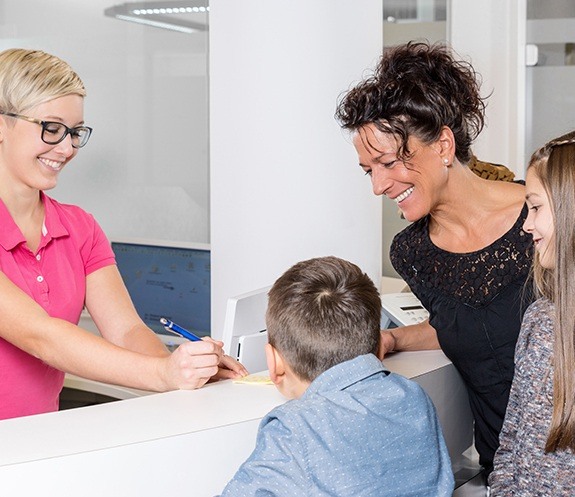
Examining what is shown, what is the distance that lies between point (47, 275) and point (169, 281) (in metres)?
1.76

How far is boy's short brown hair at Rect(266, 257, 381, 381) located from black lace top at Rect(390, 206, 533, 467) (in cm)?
40

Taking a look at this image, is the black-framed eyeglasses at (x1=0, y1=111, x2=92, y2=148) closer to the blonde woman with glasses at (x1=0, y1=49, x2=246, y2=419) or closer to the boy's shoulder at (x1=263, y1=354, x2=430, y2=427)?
the blonde woman with glasses at (x1=0, y1=49, x2=246, y2=419)

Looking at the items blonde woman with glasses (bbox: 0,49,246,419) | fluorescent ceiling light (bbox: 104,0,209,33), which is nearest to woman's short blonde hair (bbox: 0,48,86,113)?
blonde woman with glasses (bbox: 0,49,246,419)

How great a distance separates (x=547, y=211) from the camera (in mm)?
1476

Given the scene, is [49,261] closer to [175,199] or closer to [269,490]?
[269,490]

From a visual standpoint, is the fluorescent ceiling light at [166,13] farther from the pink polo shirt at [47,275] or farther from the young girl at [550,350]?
the young girl at [550,350]

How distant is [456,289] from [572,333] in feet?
1.54

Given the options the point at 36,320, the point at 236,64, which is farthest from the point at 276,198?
the point at 36,320

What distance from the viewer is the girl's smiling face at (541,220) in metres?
1.47

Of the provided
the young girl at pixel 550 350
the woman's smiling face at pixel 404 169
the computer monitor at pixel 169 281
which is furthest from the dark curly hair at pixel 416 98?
the computer monitor at pixel 169 281

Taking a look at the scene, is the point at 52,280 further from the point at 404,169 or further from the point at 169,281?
the point at 169,281

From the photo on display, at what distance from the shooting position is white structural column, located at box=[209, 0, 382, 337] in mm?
2504

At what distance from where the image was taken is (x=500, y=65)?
343 cm

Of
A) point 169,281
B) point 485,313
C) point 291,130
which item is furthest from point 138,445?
point 169,281
